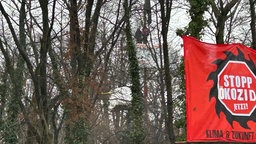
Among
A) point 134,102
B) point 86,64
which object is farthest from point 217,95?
point 134,102

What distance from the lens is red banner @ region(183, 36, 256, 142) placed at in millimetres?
7961

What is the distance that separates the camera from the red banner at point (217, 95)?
313 inches

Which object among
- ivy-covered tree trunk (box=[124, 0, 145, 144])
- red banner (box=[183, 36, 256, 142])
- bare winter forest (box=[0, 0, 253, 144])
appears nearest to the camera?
red banner (box=[183, 36, 256, 142])

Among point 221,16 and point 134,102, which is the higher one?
point 221,16

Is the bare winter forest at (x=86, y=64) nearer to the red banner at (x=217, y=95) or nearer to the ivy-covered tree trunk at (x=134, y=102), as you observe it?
the ivy-covered tree trunk at (x=134, y=102)

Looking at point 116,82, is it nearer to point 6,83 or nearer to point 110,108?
point 6,83

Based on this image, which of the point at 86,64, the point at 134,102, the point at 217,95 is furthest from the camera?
the point at 134,102

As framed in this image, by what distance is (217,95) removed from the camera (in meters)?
8.14

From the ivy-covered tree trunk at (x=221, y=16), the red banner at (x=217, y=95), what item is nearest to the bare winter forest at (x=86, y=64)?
the ivy-covered tree trunk at (x=221, y=16)

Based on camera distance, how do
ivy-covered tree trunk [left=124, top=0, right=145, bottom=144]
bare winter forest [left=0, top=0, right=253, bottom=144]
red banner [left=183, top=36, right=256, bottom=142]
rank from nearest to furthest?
red banner [left=183, top=36, right=256, bottom=142] → bare winter forest [left=0, top=0, right=253, bottom=144] → ivy-covered tree trunk [left=124, top=0, right=145, bottom=144]

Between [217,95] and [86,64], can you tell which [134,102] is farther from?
[217,95]

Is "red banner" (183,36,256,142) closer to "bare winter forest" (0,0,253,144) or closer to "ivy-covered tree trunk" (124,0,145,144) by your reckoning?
"bare winter forest" (0,0,253,144)

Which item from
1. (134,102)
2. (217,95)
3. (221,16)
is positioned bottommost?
(217,95)

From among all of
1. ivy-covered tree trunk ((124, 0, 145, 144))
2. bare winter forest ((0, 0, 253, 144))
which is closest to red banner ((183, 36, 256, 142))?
Answer: bare winter forest ((0, 0, 253, 144))
